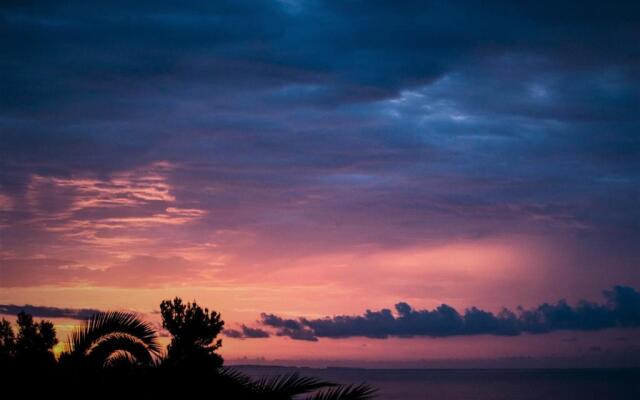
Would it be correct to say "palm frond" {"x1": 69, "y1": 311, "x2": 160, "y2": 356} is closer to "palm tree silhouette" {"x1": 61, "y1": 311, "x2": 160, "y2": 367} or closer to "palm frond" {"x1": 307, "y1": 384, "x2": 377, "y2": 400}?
"palm tree silhouette" {"x1": 61, "y1": 311, "x2": 160, "y2": 367}

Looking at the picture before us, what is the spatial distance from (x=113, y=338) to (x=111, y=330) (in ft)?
0.64

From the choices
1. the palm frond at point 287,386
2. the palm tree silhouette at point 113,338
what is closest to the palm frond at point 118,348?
the palm tree silhouette at point 113,338

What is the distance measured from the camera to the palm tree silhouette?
41.1 ft

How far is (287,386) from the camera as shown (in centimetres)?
927

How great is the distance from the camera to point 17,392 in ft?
31.0

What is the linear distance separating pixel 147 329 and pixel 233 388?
4.29 m

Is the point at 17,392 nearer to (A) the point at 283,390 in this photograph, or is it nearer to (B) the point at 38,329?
(A) the point at 283,390

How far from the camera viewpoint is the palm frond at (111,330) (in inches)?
495

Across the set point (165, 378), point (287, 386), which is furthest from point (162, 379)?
point (287, 386)

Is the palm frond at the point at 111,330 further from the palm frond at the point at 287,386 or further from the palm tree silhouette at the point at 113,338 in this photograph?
the palm frond at the point at 287,386

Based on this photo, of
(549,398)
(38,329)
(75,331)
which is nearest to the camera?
(75,331)

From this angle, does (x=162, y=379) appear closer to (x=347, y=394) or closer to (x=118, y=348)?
(x=347, y=394)

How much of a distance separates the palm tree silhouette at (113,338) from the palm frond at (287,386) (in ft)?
12.1

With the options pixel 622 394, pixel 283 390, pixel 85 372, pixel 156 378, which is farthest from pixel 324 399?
pixel 622 394
